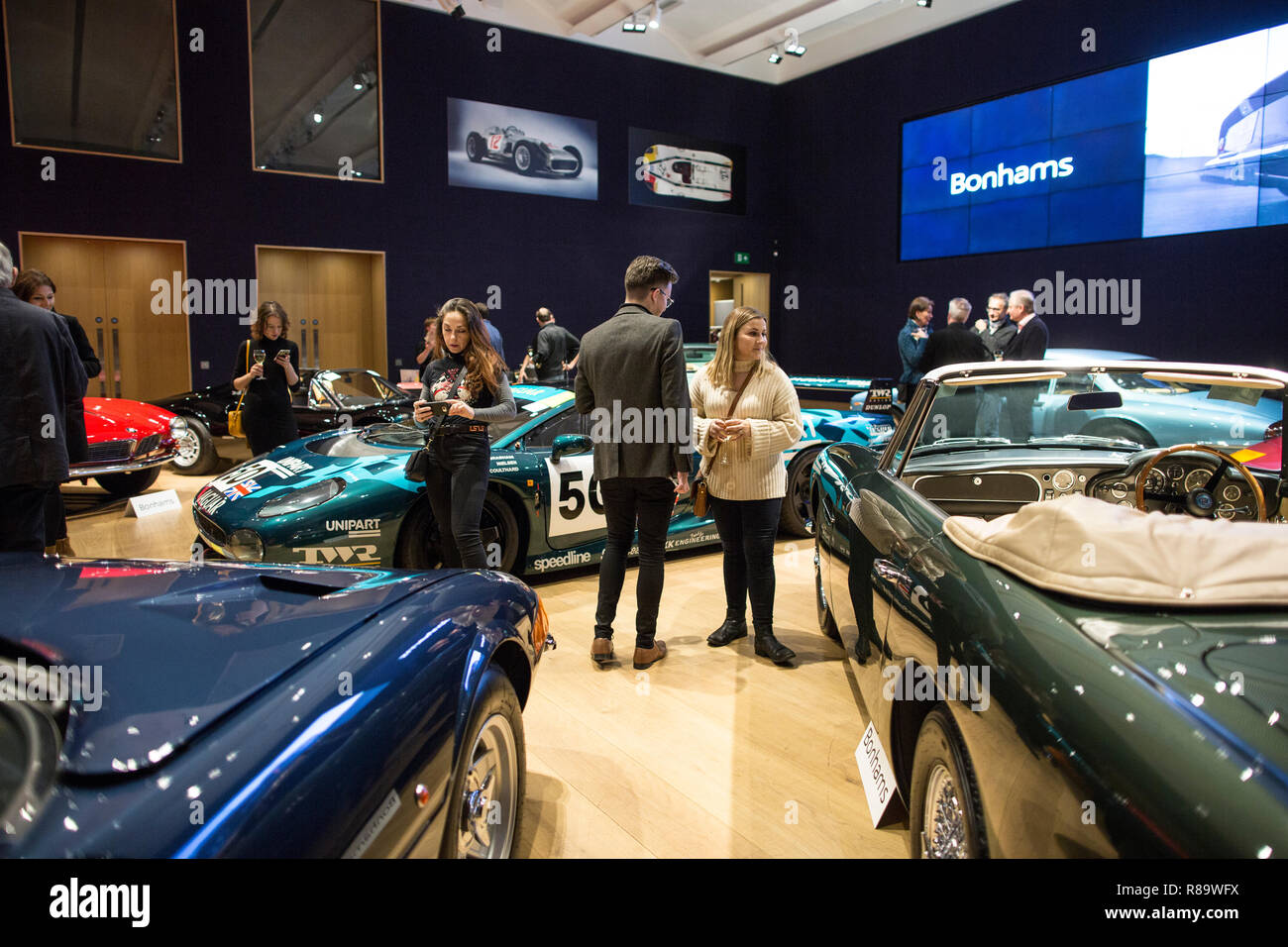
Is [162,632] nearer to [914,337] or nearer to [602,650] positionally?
[602,650]

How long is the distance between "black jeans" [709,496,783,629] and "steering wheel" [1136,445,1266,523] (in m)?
1.40

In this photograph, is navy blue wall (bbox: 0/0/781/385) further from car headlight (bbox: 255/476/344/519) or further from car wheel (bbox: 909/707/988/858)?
car wheel (bbox: 909/707/988/858)

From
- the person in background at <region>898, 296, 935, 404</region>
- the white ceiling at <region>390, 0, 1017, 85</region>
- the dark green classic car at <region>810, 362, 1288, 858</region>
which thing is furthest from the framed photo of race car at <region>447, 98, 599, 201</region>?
the dark green classic car at <region>810, 362, 1288, 858</region>

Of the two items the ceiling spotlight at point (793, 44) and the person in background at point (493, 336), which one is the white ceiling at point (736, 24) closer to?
the ceiling spotlight at point (793, 44)

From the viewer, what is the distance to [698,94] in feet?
45.2

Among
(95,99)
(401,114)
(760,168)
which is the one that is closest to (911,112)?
(760,168)

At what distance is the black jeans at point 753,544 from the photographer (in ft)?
11.4

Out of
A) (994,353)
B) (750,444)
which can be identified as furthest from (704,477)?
(994,353)

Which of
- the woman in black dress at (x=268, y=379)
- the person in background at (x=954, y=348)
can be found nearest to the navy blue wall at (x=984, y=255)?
the person in background at (x=954, y=348)

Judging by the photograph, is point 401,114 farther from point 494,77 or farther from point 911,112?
point 911,112

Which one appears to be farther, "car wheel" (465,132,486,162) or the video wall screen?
"car wheel" (465,132,486,162)

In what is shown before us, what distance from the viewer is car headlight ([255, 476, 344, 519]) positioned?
12.8 feet

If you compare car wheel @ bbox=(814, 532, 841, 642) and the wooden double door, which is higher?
the wooden double door

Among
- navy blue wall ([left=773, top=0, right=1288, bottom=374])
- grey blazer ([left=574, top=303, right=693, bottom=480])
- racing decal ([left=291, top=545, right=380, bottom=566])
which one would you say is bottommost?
racing decal ([left=291, top=545, right=380, bottom=566])
